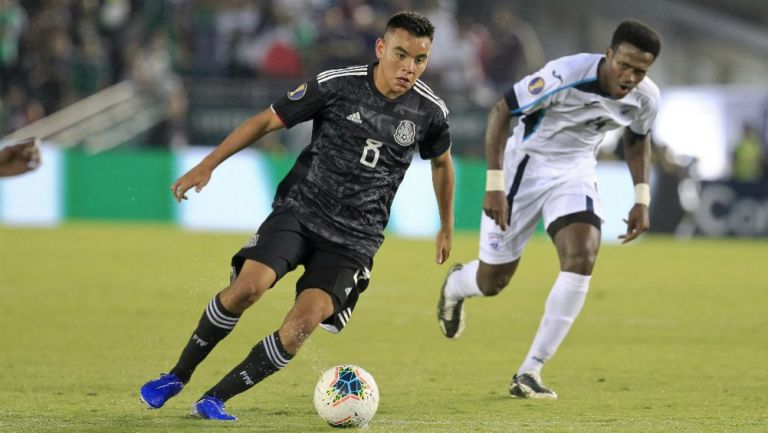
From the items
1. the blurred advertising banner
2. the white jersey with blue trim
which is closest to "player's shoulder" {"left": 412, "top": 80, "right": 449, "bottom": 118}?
the white jersey with blue trim

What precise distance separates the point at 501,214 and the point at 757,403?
1.74 metres

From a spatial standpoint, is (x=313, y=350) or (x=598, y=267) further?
(x=598, y=267)

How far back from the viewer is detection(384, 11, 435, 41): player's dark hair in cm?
631

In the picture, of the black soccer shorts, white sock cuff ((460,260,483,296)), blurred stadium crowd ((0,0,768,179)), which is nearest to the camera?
the black soccer shorts

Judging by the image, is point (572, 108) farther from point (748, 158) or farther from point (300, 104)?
point (748, 158)

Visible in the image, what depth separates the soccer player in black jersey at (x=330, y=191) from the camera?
20.1ft

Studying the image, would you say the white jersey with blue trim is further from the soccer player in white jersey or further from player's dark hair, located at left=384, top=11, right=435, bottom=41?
player's dark hair, located at left=384, top=11, right=435, bottom=41

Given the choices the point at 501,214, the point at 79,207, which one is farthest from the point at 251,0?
the point at 501,214

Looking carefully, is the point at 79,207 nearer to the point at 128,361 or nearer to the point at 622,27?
the point at 128,361

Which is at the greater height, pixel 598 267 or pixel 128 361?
pixel 128 361

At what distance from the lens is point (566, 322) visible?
7582 millimetres

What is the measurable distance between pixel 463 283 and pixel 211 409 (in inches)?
126

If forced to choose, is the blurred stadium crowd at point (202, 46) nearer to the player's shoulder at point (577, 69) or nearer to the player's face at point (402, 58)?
the player's shoulder at point (577, 69)

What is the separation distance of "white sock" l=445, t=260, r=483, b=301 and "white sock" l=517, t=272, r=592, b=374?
1216 millimetres
